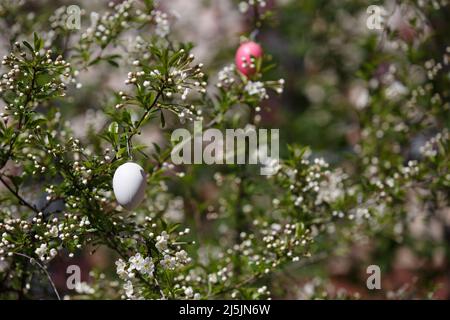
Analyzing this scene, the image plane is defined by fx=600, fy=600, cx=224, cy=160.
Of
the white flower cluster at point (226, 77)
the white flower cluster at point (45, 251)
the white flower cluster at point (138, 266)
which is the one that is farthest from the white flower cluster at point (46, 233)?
the white flower cluster at point (226, 77)

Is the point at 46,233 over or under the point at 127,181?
under

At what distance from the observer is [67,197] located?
201cm

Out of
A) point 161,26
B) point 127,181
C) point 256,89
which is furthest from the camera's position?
point 161,26

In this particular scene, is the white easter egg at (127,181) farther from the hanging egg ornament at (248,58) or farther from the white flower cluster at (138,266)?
the hanging egg ornament at (248,58)

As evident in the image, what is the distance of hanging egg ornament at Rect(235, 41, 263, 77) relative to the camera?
2289 millimetres

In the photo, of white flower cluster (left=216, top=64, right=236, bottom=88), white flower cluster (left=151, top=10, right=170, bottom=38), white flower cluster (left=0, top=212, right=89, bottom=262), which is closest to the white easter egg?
white flower cluster (left=0, top=212, right=89, bottom=262)

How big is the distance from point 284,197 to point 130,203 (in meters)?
0.78

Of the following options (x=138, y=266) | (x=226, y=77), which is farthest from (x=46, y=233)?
(x=226, y=77)

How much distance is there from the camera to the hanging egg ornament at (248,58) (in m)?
2.29

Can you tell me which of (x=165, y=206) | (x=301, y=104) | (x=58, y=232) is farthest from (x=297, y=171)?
(x=301, y=104)

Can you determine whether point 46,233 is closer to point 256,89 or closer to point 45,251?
point 45,251

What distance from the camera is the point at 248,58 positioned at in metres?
2.30

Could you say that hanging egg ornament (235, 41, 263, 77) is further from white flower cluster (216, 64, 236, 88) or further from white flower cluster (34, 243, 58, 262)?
white flower cluster (34, 243, 58, 262)
